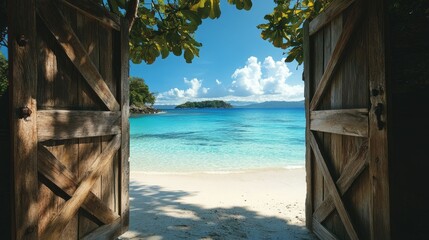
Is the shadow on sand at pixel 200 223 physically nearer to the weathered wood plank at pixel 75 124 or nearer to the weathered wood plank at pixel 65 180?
the weathered wood plank at pixel 65 180

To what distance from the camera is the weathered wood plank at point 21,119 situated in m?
1.86

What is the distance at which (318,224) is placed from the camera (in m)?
3.29

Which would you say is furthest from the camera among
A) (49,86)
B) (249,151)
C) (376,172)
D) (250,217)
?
(249,151)

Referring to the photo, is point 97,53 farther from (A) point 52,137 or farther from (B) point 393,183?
(B) point 393,183

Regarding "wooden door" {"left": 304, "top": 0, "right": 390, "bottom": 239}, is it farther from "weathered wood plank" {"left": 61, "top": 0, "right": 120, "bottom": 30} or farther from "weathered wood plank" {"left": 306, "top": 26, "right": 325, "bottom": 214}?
"weathered wood plank" {"left": 61, "top": 0, "right": 120, "bottom": 30}

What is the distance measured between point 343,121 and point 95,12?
114 inches

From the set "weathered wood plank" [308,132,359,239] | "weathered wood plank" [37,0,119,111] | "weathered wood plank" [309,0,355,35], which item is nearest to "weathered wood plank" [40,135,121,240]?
"weathered wood plank" [37,0,119,111]

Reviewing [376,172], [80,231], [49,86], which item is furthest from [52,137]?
[376,172]

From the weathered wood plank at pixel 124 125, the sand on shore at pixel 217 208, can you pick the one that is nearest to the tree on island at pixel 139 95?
the sand on shore at pixel 217 208

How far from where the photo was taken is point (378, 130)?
2.05 meters

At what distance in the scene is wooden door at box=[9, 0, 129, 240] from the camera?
6.26 ft

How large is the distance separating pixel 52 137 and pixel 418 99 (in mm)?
3078

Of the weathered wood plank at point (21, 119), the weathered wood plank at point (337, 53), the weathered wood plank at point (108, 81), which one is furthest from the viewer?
the weathered wood plank at point (108, 81)

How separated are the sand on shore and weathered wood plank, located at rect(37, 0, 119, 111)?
208cm
